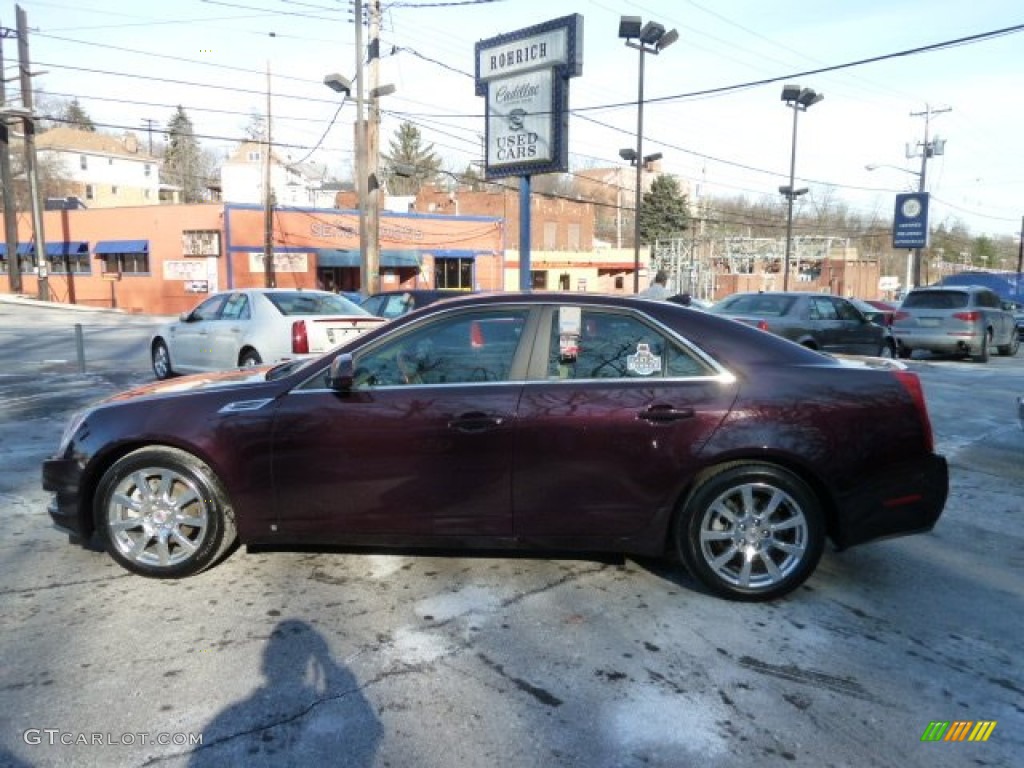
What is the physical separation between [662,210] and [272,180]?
4269cm

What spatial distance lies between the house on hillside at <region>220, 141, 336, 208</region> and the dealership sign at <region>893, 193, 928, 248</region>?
3167cm

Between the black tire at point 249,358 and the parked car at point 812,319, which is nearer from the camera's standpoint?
the black tire at point 249,358

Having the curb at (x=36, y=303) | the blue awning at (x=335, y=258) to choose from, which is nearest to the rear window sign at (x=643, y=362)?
the blue awning at (x=335, y=258)

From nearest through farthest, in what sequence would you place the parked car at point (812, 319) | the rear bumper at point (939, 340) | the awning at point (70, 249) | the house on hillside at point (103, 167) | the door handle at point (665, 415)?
the door handle at point (665, 415), the parked car at point (812, 319), the rear bumper at point (939, 340), the awning at point (70, 249), the house on hillside at point (103, 167)

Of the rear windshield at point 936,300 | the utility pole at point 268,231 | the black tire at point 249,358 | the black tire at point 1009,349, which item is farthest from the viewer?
the utility pole at point 268,231

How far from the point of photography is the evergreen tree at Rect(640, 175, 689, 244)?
79444mm

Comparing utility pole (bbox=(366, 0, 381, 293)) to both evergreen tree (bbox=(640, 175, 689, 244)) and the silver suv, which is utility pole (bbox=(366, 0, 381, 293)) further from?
evergreen tree (bbox=(640, 175, 689, 244))

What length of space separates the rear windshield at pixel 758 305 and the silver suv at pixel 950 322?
6411 millimetres

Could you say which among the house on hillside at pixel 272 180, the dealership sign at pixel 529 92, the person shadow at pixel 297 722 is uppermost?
the house on hillside at pixel 272 180

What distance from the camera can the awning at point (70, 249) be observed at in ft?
123

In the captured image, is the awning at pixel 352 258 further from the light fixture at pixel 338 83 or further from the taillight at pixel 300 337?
the taillight at pixel 300 337

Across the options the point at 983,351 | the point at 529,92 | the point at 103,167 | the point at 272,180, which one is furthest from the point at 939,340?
the point at 103,167

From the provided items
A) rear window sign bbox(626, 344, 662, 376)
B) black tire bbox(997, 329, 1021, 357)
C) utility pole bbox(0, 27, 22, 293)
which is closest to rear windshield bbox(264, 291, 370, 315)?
rear window sign bbox(626, 344, 662, 376)

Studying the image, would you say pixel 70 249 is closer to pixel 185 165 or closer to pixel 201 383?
pixel 201 383
